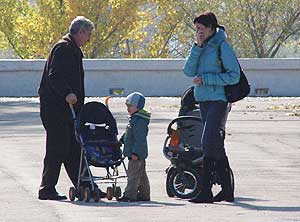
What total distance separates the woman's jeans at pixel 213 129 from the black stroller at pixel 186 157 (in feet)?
0.54

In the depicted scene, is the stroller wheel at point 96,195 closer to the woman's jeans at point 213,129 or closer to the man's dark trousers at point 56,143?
the man's dark trousers at point 56,143

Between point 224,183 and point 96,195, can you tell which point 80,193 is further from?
point 224,183

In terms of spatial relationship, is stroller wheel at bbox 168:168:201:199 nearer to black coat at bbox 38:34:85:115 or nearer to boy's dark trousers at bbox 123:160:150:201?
boy's dark trousers at bbox 123:160:150:201

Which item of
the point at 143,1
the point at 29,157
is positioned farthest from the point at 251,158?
the point at 143,1

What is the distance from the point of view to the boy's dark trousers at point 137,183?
40.3 feet

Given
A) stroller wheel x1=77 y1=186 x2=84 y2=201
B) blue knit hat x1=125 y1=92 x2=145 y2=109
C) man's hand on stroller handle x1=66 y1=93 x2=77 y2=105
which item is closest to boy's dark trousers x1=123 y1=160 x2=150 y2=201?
stroller wheel x1=77 y1=186 x2=84 y2=201

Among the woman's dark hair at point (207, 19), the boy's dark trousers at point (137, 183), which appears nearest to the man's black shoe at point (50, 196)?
the boy's dark trousers at point (137, 183)

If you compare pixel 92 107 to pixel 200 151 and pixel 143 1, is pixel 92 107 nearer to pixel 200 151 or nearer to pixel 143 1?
pixel 200 151

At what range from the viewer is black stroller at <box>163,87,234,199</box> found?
12.4 m

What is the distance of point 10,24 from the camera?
173ft

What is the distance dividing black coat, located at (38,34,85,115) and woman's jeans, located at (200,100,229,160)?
1427 millimetres

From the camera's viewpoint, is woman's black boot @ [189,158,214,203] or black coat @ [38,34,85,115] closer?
woman's black boot @ [189,158,214,203]

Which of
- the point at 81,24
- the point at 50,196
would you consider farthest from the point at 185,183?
the point at 81,24

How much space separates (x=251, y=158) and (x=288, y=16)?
37481mm
